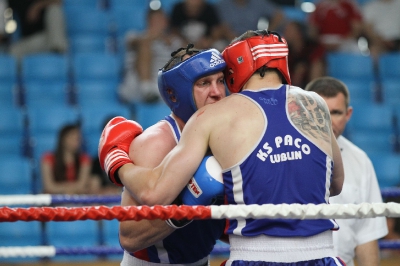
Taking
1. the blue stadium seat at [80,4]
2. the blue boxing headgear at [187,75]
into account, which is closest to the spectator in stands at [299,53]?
the blue stadium seat at [80,4]

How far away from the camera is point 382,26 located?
26.2ft

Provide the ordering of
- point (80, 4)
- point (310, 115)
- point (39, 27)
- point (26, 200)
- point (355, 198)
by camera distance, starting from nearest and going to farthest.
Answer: point (310, 115)
point (26, 200)
point (355, 198)
point (39, 27)
point (80, 4)

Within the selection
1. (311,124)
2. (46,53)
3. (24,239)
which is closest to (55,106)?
(46,53)

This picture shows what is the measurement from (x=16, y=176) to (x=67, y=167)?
0.56 meters

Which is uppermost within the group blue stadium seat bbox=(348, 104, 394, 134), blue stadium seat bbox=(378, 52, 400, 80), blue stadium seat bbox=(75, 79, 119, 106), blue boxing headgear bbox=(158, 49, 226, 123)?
blue boxing headgear bbox=(158, 49, 226, 123)

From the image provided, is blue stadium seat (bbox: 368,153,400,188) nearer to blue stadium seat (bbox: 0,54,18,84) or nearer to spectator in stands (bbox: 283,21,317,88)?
spectator in stands (bbox: 283,21,317,88)

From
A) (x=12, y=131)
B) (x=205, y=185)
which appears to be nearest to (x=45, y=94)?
(x=12, y=131)

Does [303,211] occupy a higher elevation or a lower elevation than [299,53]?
higher

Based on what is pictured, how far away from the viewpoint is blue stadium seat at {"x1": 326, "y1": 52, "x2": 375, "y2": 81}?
25.1ft

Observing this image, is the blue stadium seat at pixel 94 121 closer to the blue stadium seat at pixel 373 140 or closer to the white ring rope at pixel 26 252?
the blue stadium seat at pixel 373 140

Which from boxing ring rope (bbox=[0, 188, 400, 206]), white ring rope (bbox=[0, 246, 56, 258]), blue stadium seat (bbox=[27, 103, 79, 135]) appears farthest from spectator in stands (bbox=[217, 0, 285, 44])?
white ring rope (bbox=[0, 246, 56, 258])

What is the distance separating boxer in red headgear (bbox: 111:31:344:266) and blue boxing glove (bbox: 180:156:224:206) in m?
0.03

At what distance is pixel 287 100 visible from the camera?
2520 millimetres

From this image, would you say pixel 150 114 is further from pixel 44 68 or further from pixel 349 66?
pixel 349 66
